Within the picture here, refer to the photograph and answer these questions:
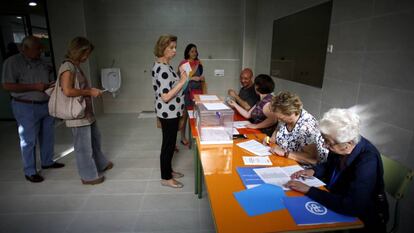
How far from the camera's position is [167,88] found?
2271mm

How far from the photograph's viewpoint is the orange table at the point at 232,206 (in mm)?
1109

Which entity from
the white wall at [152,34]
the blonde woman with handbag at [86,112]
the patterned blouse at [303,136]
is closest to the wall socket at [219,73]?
the white wall at [152,34]

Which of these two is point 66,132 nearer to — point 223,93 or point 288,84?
point 223,93

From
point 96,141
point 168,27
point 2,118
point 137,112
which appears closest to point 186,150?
point 96,141

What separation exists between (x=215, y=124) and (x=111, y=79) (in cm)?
418

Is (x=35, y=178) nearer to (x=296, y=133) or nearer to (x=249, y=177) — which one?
(x=249, y=177)

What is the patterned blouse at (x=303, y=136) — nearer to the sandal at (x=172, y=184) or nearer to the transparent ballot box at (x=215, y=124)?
the transparent ballot box at (x=215, y=124)

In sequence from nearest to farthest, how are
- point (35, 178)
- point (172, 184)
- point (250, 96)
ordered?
point (172, 184) → point (35, 178) → point (250, 96)

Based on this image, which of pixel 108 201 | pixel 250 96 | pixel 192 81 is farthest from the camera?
pixel 192 81

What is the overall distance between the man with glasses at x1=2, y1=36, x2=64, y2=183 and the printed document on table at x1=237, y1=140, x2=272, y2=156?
85.6 inches

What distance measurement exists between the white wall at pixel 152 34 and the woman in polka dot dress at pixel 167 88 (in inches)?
141

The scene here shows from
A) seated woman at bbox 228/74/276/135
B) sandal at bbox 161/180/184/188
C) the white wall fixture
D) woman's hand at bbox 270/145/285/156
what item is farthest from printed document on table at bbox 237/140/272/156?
the white wall fixture

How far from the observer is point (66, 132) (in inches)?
179

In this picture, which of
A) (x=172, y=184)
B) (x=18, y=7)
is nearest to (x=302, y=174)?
(x=172, y=184)
